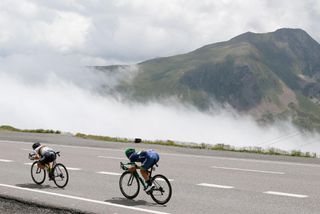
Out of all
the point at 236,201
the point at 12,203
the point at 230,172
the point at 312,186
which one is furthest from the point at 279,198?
the point at 12,203

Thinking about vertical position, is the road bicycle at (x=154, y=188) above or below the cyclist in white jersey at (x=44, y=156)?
below

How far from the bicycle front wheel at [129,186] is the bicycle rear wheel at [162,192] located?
651 millimetres

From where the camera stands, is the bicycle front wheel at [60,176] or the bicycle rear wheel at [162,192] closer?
the bicycle rear wheel at [162,192]

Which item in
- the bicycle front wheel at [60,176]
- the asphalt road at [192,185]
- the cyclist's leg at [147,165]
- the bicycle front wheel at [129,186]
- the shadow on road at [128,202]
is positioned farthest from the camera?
the bicycle front wheel at [60,176]

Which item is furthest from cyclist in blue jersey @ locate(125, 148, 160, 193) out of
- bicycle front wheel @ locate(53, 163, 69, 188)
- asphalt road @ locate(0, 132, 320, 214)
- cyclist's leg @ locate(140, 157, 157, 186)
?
bicycle front wheel @ locate(53, 163, 69, 188)

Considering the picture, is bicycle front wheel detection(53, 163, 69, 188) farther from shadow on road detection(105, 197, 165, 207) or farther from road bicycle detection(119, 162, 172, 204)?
shadow on road detection(105, 197, 165, 207)

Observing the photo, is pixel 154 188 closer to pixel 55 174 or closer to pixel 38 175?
pixel 55 174

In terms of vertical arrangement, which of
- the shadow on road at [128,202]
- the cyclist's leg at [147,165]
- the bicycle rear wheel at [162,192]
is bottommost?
the shadow on road at [128,202]

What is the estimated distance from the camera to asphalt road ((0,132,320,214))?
10.6 metres

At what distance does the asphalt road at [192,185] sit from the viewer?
10641 mm

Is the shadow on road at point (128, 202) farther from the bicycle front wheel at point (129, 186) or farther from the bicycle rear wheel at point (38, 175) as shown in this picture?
the bicycle rear wheel at point (38, 175)

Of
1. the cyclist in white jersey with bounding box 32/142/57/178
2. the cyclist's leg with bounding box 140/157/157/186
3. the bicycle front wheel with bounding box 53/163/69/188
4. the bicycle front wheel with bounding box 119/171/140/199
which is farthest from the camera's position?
the cyclist in white jersey with bounding box 32/142/57/178

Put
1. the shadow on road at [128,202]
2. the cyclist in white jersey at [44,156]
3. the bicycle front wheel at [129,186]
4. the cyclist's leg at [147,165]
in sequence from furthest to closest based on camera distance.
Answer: the cyclist in white jersey at [44,156], the bicycle front wheel at [129,186], the cyclist's leg at [147,165], the shadow on road at [128,202]

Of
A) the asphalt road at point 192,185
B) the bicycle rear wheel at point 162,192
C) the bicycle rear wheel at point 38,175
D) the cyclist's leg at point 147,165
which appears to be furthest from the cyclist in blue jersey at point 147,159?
the bicycle rear wheel at point 38,175
